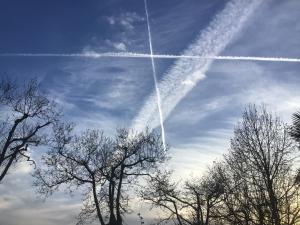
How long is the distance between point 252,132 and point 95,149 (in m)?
14.5

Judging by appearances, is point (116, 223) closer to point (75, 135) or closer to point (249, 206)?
point (75, 135)

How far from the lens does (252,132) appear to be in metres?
28.3

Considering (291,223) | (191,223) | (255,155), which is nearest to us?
(291,223)

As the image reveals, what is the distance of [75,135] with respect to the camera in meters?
35.6

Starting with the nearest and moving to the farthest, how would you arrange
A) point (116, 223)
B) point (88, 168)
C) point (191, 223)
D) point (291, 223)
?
point (291, 223) < point (116, 223) < point (88, 168) < point (191, 223)

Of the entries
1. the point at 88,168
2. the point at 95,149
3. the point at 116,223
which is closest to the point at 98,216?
the point at 116,223

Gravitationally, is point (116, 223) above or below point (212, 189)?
below

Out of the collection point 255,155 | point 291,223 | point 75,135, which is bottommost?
point 291,223

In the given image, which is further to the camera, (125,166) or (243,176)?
(125,166)

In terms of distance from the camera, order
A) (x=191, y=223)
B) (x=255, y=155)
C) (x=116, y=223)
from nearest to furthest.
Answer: (x=255, y=155) → (x=116, y=223) → (x=191, y=223)

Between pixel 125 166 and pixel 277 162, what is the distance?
45.7 feet

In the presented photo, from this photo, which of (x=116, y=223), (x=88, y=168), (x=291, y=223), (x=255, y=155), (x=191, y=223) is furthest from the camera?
(x=191, y=223)

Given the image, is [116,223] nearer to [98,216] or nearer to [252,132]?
[98,216]

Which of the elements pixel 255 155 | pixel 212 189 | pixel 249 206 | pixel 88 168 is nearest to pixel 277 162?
pixel 255 155
